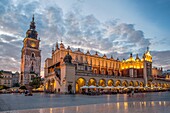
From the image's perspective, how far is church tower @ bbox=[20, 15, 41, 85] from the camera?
Answer: 11038 cm

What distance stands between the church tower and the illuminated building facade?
66.0 ft

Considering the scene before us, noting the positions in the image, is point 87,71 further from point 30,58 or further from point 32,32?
point 32,32

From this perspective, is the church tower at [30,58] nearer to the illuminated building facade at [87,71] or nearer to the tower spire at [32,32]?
the tower spire at [32,32]

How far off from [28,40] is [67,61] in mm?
67871

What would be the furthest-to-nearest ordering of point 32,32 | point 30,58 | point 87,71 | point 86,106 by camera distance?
point 32,32
point 30,58
point 87,71
point 86,106

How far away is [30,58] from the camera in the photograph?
114 meters

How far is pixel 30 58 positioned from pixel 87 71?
169 ft

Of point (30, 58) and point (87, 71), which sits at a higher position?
point (30, 58)

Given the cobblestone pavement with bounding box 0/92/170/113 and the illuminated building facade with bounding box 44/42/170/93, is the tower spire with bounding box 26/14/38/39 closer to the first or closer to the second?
the illuminated building facade with bounding box 44/42/170/93

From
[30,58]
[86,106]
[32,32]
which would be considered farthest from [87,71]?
[32,32]

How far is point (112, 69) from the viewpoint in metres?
102

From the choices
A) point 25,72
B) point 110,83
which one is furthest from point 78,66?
point 25,72

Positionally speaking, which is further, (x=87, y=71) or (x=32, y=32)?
(x=32, y=32)

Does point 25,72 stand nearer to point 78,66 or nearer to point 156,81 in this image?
point 78,66
